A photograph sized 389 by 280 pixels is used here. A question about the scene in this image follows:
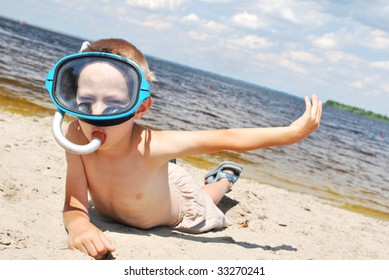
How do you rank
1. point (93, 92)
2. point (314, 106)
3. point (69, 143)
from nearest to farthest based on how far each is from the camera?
point (69, 143) → point (93, 92) → point (314, 106)

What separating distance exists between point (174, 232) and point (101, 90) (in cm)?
148

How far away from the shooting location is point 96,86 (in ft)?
7.89

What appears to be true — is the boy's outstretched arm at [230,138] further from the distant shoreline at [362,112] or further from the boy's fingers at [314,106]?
the distant shoreline at [362,112]

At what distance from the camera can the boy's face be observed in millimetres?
2395

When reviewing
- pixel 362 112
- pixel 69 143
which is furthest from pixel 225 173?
pixel 362 112

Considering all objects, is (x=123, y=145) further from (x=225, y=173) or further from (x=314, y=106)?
(x=225, y=173)

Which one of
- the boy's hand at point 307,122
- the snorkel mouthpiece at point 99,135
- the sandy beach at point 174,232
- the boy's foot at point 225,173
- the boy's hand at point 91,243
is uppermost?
the boy's hand at point 307,122

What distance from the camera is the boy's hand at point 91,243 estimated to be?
7.93ft

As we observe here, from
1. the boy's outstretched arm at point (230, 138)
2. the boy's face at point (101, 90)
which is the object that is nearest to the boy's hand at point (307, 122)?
the boy's outstretched arm at point (230, 138)

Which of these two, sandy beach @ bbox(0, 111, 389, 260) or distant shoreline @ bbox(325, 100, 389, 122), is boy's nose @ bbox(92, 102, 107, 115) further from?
distant shoreline @ bbox(325, 100, 389, 122)

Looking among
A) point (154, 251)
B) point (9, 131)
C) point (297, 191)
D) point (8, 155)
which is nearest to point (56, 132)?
point (154, 251)

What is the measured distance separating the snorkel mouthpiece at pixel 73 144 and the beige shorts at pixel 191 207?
1227mm

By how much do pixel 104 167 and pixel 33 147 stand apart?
7.59ft
